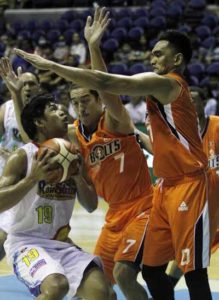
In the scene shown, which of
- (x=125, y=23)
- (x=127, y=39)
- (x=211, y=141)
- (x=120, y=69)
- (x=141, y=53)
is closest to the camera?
(x=211, y=141)

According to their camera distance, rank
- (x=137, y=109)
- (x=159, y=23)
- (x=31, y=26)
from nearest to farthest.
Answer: (x=137, y=109)
(x=159, y=23)
(x=31, y=26)

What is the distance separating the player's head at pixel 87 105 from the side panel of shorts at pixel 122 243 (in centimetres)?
75

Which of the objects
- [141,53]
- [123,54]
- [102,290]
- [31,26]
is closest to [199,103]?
[102,290]

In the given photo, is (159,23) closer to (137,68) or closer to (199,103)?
(137,68)

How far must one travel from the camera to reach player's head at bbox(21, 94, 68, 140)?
4.61 metres

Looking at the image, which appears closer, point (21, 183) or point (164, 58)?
point (21, 183)

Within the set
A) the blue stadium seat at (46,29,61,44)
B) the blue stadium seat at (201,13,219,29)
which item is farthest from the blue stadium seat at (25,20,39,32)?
the blue stadium seat at (201,13,219,29)

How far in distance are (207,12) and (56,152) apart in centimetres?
1336

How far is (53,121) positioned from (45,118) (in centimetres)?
5

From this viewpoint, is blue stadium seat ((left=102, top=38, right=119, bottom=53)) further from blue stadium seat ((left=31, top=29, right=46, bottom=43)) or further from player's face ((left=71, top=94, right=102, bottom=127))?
player's face ((left=71, top=94, right=102, bottom=127))

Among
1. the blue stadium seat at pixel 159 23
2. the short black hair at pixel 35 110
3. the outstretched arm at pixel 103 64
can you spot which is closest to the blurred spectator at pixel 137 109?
the blue stadium seat at pixel 159 23

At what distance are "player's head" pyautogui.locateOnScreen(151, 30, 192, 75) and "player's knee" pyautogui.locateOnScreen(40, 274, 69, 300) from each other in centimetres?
142

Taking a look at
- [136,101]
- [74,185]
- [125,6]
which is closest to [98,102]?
[74,185]

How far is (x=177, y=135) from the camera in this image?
15.1 ft
